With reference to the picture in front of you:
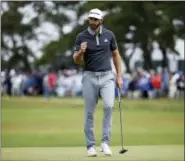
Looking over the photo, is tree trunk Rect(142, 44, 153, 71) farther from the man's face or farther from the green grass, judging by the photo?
the man's face

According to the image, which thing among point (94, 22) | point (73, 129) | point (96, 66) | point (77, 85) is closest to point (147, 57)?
point (77, 85)

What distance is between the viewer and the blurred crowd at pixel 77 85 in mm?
45750

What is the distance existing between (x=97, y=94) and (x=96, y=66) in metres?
0.45

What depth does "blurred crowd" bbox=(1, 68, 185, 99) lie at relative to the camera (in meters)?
45.8

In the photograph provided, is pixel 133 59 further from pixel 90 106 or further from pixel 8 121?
pixel 90 106

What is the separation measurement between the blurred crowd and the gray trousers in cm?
3392

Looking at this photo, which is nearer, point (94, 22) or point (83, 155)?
point (94, 22)

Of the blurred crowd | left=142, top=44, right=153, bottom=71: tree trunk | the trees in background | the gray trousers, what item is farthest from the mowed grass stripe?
left=142, top=44, right=153, bottom=71: tree trunk

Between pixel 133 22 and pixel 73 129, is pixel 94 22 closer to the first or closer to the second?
pixel 73 129

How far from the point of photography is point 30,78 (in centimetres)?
5578

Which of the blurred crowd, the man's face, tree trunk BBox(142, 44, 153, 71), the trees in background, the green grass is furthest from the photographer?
tree trunk BBox(142, 44, 153, 71)

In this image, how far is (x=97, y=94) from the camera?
10.4m

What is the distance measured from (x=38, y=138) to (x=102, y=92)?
285 inches

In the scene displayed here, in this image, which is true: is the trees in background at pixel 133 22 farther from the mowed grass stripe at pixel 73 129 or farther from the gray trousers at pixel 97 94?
the gray trousers at pixel 97 94
